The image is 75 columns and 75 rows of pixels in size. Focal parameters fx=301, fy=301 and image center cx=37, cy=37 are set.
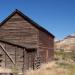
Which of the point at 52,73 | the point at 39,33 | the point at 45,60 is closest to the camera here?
the point at 52,73

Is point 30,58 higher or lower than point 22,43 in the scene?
lower

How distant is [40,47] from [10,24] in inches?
177

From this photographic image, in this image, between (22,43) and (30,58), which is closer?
(30,58)

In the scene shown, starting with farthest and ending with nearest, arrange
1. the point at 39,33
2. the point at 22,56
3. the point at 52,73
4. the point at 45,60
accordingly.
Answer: the point at 45,60
the point at 39,33
the point at 22,56
the point at 52,73

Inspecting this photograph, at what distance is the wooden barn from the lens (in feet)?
99.7

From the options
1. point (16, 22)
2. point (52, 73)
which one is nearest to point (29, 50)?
point (16, 22)

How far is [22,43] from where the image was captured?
34.1 m

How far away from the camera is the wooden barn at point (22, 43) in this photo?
30375 mm

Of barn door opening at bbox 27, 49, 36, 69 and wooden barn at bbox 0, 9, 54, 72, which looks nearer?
wooden barn at bbox 0, 9, 54, 72

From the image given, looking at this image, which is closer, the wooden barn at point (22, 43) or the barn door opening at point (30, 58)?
the wooden barn at point (22, 43)

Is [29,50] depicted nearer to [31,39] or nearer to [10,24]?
[31,39]

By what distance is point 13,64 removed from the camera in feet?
100

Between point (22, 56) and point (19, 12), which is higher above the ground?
point (19, 12)

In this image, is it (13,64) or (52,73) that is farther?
(13,64)
